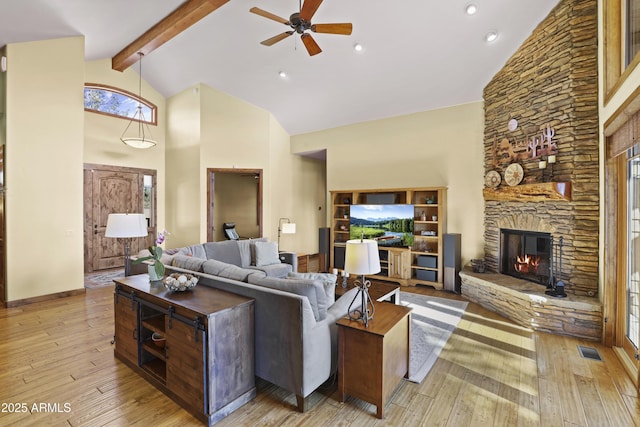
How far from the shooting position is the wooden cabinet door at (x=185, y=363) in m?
2.10

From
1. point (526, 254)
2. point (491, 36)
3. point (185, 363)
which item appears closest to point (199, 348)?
point (185, 363)

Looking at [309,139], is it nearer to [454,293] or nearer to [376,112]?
[376,112]

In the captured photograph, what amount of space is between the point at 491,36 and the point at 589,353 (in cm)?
418

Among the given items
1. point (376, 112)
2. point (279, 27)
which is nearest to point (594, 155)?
point (376, 112)

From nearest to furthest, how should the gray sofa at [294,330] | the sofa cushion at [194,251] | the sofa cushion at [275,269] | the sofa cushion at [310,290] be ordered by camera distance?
the gray sofa at [294,330], the sofa cushion at [310,290], the sofa cushion at [194,251], the sofa cushion at [275,269]

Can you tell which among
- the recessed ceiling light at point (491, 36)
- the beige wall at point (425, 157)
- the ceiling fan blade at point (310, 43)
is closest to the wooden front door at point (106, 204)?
the beige wall at point (425, 157)

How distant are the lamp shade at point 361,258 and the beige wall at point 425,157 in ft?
13.7

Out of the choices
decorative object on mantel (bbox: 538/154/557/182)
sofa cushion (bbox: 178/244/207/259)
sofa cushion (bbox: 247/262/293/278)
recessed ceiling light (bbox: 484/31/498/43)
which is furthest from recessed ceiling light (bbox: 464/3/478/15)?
sofa cushion (bbox: 178/244/207/259)

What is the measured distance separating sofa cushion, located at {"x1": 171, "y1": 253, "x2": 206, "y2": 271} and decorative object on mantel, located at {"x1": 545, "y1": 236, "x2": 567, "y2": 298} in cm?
425

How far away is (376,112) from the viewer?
6566 millimetres

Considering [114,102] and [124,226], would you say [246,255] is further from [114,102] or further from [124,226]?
[114,102]

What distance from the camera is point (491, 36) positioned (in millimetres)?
4312

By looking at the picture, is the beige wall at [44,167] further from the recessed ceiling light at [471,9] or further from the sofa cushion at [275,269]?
the recessed ceiling light at [471,9]

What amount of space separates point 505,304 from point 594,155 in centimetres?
220
